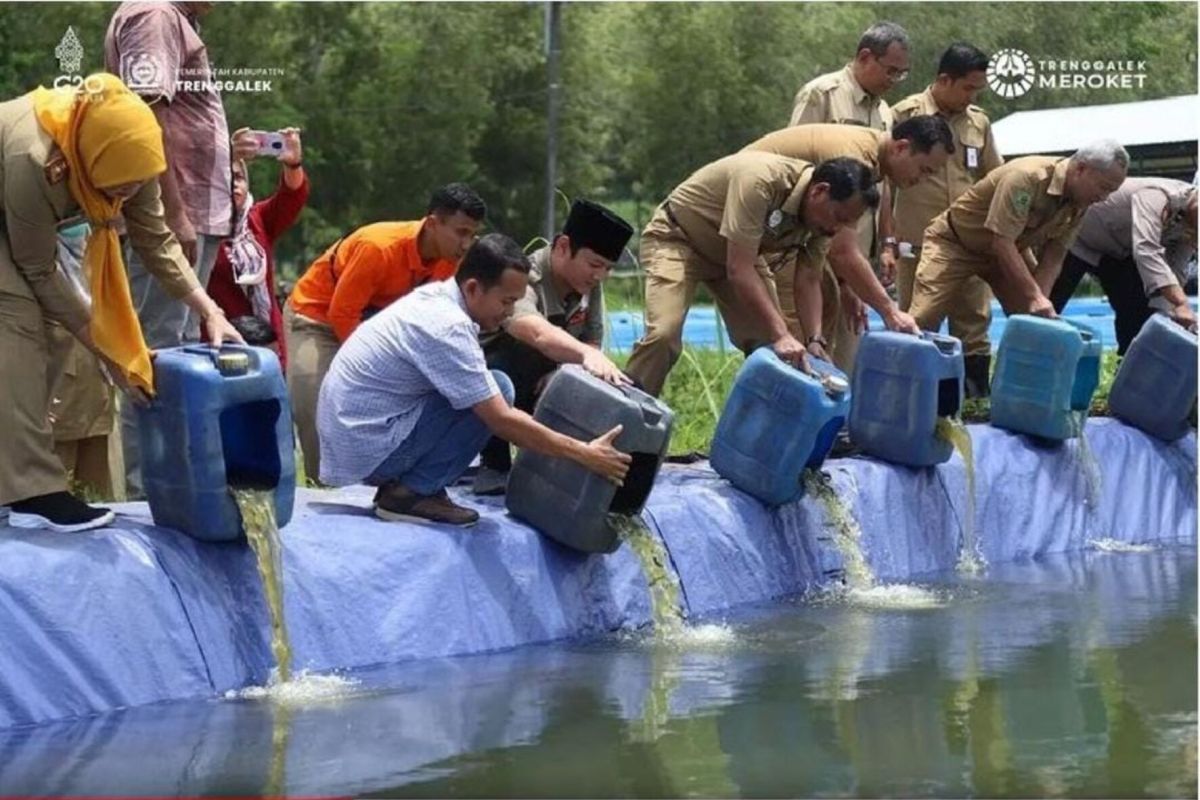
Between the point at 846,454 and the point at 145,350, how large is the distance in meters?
3.68

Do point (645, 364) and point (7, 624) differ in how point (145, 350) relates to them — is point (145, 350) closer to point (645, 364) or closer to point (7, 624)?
point (7, 624)

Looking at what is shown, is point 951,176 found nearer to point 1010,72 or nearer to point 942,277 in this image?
point 942,277

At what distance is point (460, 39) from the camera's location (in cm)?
2975

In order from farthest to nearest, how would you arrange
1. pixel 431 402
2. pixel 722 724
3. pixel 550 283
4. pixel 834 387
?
pixel 834 387, pixel 550 283, pixel 431 402, pixel 722 724

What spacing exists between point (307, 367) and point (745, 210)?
5.58ft

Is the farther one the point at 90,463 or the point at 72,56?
the point at 72,56

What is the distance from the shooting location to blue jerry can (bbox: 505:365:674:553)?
7.11 metres

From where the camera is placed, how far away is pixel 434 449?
6.99 meters

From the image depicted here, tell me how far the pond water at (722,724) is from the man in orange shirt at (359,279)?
5.06ft

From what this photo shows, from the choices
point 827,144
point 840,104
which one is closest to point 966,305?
point 840,104

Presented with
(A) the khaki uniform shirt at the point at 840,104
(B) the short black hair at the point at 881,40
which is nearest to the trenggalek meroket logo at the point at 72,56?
(A) the khaki uniform shirt at the point at 840,104

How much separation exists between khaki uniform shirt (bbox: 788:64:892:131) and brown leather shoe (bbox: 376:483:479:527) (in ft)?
10.8

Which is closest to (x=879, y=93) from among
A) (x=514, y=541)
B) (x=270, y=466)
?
(x=514, y=541)

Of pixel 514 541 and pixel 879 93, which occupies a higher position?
pixel 879 93
